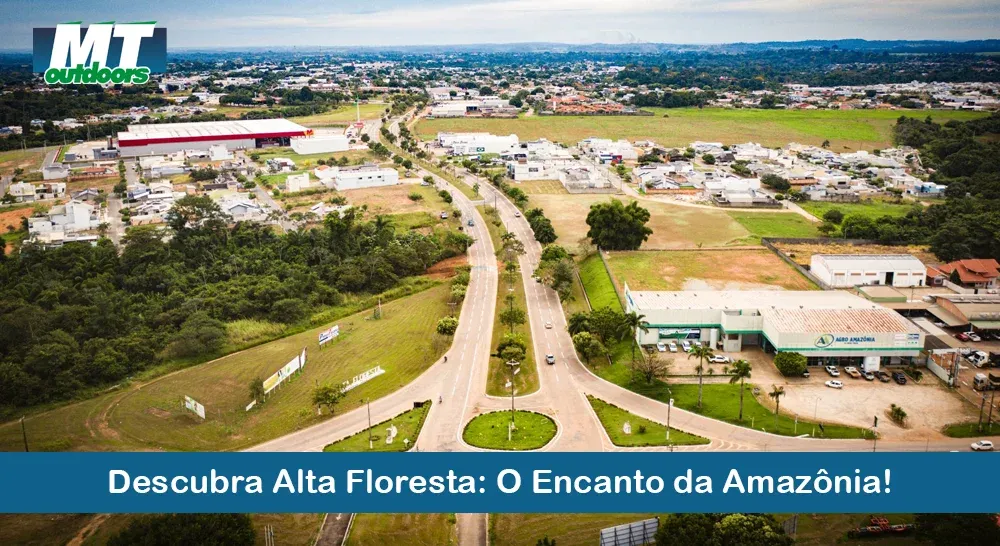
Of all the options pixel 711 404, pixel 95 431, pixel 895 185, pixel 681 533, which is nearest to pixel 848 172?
pixel 895 185

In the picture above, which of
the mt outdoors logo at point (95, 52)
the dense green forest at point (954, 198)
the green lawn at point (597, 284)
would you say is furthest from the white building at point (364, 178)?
the mt outdoors logo at point (95, 52)

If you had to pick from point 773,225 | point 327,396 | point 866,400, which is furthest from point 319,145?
point 866,400

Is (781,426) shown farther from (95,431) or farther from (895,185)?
(895,185)

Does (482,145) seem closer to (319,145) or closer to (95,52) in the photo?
(319,145)

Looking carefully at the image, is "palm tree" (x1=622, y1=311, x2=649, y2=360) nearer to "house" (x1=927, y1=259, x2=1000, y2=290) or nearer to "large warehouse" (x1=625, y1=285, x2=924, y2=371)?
"large warehouse" (x1=625, y1=285, x2=924, y2=371)

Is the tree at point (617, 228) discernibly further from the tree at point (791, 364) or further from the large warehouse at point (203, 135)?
the large warehouse at point (203, 135)
